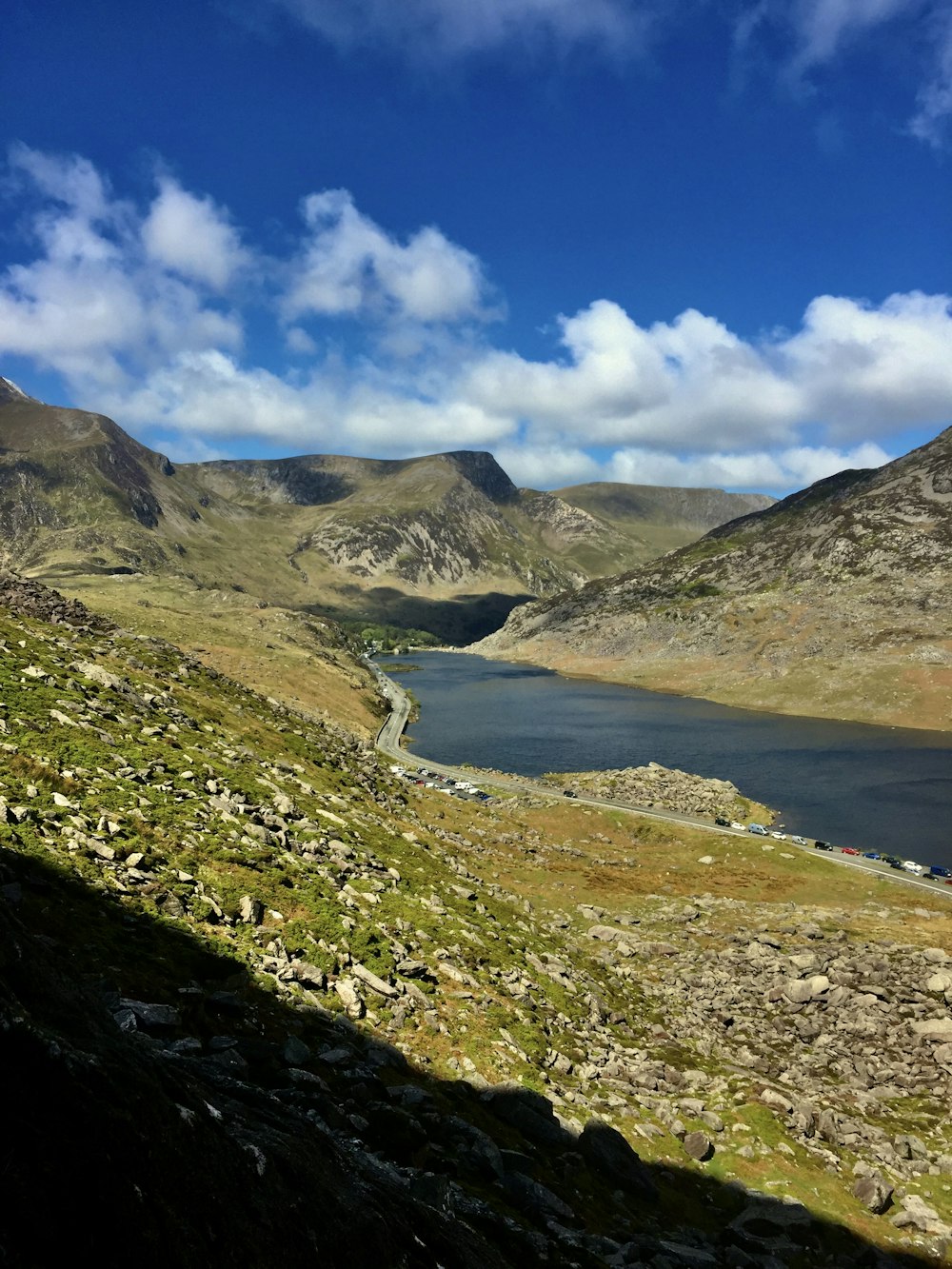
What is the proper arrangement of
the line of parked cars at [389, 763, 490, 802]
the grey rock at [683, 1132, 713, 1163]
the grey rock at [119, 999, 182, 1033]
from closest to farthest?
the grey rock at [119, 999, 182, 1033]
the grey rock at [683, 1132, 713, 1163]
the line of parked cars at [389, 763, 490, 802]

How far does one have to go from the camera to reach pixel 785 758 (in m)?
150

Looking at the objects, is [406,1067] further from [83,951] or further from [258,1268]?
[258,1268]

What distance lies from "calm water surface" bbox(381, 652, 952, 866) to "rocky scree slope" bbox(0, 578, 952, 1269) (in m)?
67.9

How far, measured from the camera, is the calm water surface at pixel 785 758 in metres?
105

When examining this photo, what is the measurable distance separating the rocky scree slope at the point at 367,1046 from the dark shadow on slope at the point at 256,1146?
0.05 m

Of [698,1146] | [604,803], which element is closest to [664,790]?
[604,803]

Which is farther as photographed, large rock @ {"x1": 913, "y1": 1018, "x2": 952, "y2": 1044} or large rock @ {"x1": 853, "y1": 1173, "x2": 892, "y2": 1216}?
large rock @ {"x1": 913, "y1": 1018, "x2": 952, "y2": 1044}

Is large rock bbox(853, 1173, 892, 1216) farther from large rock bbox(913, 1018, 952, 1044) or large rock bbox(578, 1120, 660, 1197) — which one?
large rock bbox(913, 1018, 952, 1044)

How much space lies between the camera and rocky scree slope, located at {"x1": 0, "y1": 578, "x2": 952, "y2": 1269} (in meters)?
7.01

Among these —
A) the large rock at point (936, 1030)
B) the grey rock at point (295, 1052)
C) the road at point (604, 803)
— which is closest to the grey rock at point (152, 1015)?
the grey rock at point (295, 1052)

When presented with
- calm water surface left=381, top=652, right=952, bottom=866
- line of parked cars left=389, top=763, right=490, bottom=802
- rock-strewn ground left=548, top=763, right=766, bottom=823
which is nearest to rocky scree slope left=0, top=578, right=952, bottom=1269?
line of parked cars left=389, top=763, right=490, bottom=802

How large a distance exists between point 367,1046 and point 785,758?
15054cm

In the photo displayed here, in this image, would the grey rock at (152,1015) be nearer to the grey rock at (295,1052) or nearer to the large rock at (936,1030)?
the grey rock at (295,1052)

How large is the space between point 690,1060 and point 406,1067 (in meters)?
17.8
